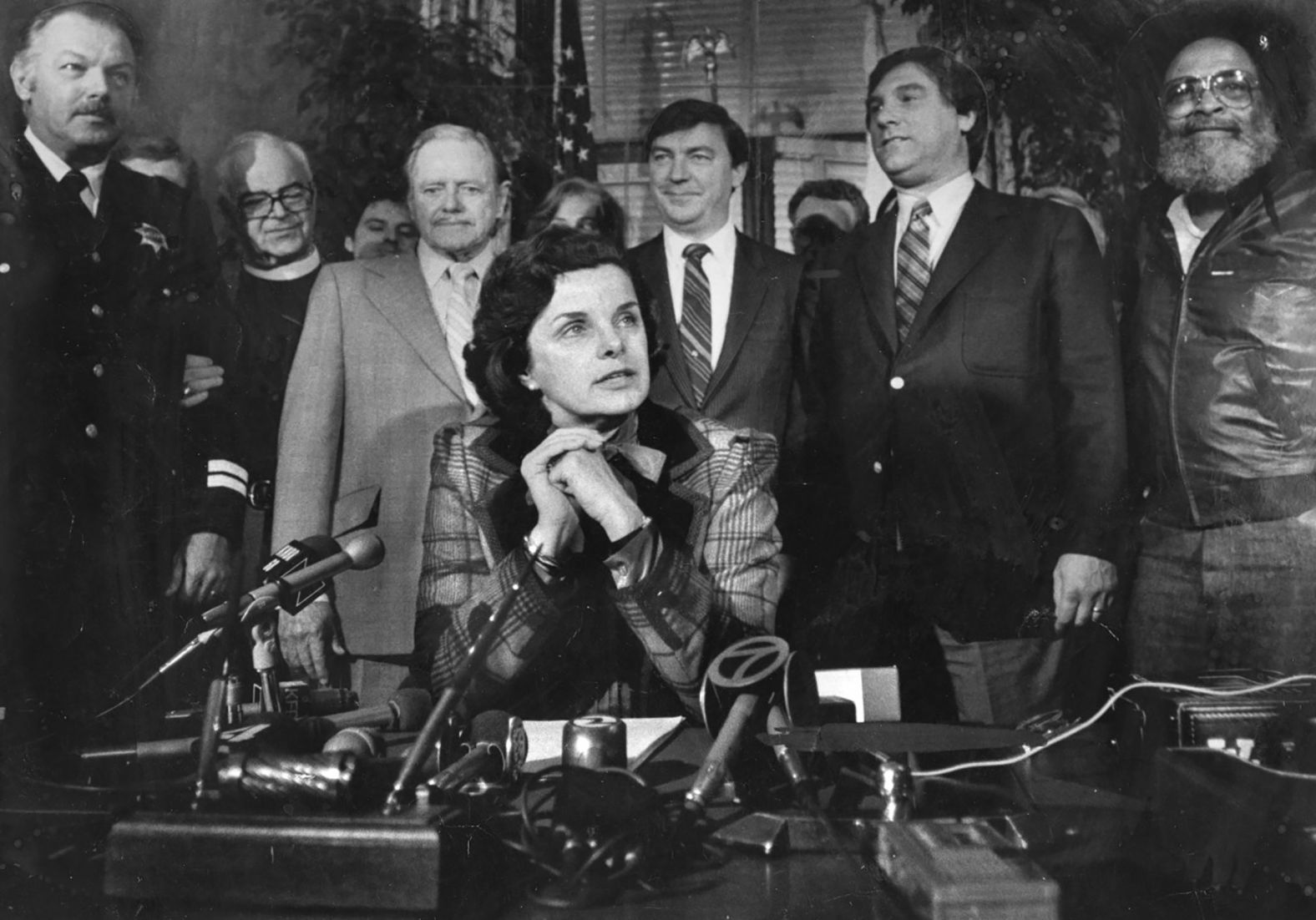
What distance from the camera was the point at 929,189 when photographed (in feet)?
9.74

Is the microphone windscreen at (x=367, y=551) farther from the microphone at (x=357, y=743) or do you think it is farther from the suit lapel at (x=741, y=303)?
the suit lapel at (x=741, y=303)

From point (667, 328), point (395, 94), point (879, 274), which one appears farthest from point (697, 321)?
point (395, 94)

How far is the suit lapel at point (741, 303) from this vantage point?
2967 mm

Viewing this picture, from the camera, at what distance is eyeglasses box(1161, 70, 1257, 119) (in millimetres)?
3035

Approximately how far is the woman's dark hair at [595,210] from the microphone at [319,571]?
0.89 metres

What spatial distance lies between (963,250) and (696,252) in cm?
67

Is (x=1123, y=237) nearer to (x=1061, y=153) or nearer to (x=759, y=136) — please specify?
(x=1061, y=153)

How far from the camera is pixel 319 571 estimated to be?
116 inches

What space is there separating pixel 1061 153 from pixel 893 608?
1237 mm

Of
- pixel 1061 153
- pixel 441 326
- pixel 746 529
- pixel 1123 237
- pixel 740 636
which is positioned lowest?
pixel 740 636

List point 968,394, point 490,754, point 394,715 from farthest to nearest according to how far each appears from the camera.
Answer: point 968,394 < point 394,715 < point 490,754

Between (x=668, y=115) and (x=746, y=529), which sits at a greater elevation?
(x=668, y=115)

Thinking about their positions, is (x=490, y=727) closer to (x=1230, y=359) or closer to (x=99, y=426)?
(x=99, y=426)

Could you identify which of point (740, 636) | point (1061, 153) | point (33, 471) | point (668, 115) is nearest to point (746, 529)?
point (740, 636)
